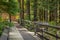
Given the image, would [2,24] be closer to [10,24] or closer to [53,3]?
[10,24]

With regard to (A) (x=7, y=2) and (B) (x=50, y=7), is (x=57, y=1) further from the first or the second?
(A) (x=7, y=2)

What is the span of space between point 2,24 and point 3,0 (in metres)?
0.66

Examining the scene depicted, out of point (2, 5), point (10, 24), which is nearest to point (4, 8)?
point (2, 5)

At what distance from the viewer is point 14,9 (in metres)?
5.28

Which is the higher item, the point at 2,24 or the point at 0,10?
the point at 0,10

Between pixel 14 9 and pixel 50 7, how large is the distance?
1631 cm

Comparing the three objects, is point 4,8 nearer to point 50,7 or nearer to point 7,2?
point 7,2

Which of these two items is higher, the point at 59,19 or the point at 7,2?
the point at 7,2

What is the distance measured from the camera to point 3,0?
555cm

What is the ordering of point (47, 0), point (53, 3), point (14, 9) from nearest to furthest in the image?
point (14, 9)
point (53, 3)
point (47, 0)

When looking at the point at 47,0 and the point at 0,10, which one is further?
the point at 47,0

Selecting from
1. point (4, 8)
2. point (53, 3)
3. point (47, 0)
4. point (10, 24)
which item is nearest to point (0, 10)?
point (4, 8)

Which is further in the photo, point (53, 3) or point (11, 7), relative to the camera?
point (53, 3)

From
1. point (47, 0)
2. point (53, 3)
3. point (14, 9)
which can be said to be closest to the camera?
point (14, 9)
